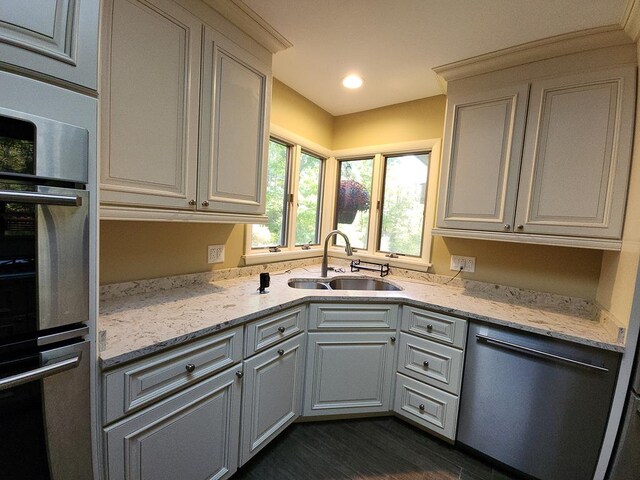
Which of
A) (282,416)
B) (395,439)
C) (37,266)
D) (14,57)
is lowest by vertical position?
(395,439)

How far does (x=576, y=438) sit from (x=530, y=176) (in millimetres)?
1362

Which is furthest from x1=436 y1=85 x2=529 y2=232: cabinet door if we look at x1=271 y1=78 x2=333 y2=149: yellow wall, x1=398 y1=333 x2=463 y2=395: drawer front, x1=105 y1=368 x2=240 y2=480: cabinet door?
x1=105 y1=368 x2=240 y2=480: cabinet door

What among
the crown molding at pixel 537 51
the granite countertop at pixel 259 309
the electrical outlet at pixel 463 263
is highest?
the crown molding at pixel 537 51

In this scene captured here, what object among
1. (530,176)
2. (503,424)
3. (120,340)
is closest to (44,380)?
(120,340)

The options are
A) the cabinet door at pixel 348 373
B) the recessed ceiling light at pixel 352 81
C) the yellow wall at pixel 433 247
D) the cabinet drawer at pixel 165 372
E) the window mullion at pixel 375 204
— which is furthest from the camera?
the window mullion at pixel 375 204

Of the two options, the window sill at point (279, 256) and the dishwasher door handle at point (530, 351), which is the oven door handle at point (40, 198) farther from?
the dishwasher door handle at point (530, 351)

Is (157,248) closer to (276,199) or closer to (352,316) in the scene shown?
(276,199)

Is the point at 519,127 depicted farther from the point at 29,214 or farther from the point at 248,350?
the point at 29,214

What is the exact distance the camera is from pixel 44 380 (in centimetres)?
A: 69

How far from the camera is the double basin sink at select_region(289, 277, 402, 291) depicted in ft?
7.03

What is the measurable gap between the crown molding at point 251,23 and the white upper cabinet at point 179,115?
0.15ft

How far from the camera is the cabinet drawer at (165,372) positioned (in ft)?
2.87

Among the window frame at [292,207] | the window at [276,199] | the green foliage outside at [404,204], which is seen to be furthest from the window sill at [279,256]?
the green foliage outside at [404,204]

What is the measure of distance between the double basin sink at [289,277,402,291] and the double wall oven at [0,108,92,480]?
141cm
